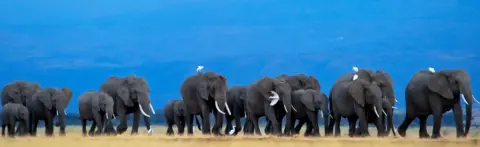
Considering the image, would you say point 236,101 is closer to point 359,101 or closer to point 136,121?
point 136,121

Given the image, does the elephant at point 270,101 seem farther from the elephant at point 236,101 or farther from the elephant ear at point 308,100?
the elephant at point 236,101

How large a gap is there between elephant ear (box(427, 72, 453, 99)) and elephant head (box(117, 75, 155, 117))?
10.8 meters

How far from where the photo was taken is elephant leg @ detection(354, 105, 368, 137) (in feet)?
111

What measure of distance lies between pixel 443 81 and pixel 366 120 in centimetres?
310

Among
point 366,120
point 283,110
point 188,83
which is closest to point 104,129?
point 188,83

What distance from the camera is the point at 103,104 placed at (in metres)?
38.9

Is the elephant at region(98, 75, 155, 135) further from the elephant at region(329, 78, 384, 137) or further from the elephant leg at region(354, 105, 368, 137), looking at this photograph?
the elephant leg at region(354, 105, 368, 137)

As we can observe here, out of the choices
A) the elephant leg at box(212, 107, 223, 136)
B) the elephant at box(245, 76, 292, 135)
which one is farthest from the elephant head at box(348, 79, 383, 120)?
the elephant leg at box(212, 107, 223, 136)

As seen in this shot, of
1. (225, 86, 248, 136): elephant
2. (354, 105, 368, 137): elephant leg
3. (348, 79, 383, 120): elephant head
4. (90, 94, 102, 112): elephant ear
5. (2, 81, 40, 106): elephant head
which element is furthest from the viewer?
(2, 81, 40, 106): elephant head

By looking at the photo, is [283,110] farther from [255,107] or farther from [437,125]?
[437,125]

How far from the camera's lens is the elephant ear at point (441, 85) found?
106 ft

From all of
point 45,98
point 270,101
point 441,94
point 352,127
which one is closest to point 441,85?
point 441,94

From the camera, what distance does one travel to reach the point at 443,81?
107 feet

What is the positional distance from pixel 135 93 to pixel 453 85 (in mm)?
11805
